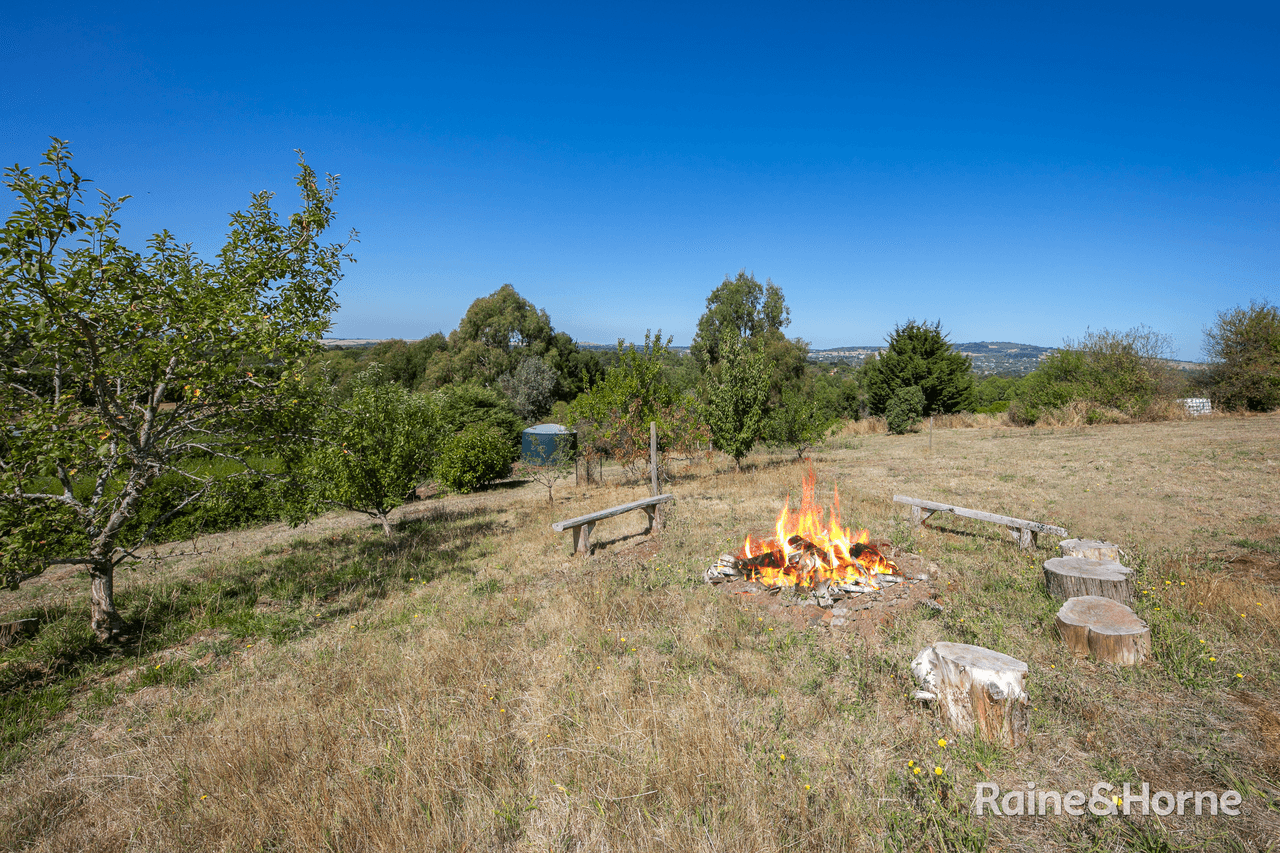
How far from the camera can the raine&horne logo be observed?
8.41 feet

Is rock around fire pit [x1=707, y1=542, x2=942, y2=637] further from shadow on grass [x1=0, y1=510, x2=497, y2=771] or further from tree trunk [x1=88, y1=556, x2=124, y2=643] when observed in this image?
tree trunk [x1=88, y1=556, x2=124, y2=643]

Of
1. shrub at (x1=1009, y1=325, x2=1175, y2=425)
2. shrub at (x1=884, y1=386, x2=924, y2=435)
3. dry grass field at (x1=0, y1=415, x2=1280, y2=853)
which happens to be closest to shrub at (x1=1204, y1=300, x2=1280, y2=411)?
shrub at (x1=1009, y1=325, x2=1175, y2=425)

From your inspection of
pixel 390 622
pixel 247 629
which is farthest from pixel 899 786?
pixel 247 629

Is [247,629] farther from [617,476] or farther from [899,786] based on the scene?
[617,476]

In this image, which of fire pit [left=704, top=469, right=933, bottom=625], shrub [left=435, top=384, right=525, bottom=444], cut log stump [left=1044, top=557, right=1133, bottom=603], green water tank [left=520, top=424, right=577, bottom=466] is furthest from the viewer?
shrub [left=435, top=384, right=525, bottom=444]

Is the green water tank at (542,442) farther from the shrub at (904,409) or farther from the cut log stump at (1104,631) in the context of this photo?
the shrub at (904,409)

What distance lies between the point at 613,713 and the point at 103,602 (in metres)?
6.06

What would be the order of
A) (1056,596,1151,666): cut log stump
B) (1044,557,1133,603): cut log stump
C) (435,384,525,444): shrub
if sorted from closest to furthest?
(1056,596,1151,666): cut log stump
(1044,557,1133,603): cut log stump
(435,384,525,444): shrub

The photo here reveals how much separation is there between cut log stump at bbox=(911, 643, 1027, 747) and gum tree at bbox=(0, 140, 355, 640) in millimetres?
6818

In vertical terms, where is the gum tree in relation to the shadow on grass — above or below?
above

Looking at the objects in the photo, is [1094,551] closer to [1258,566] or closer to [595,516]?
[1258,566]

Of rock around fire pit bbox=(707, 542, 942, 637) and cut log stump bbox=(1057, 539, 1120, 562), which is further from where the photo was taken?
cut log stump bbox=(1057, 539, 1120, 562)

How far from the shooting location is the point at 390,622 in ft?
18.8

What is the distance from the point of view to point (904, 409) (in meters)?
28.4
